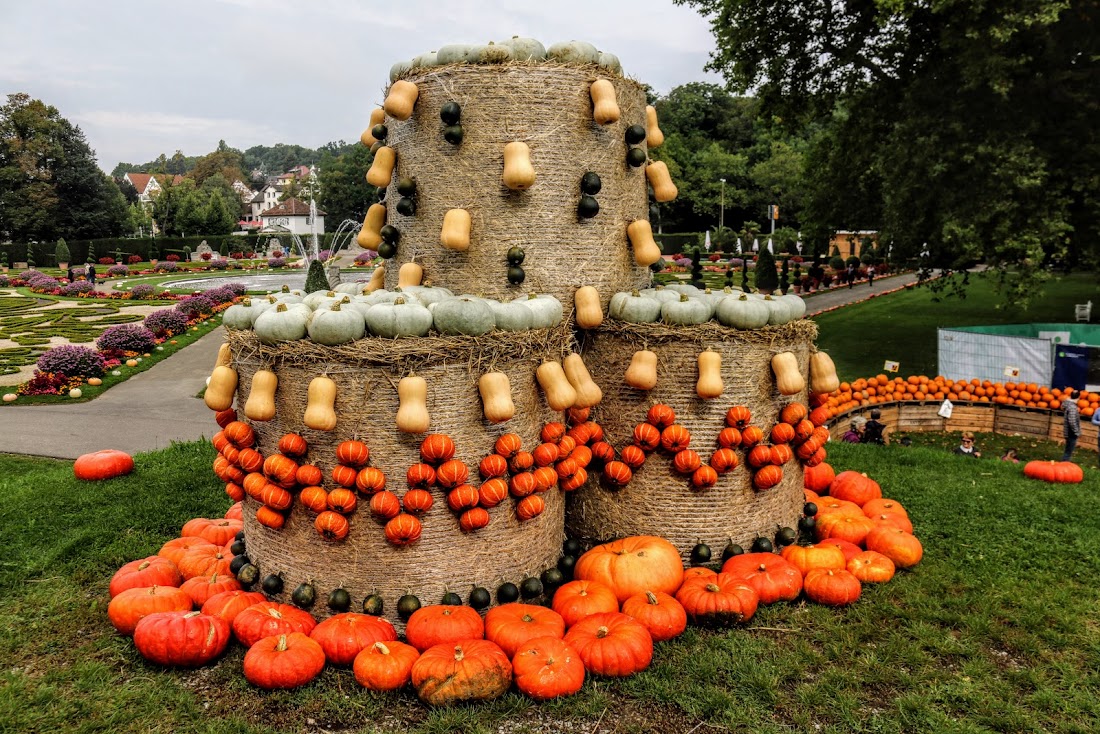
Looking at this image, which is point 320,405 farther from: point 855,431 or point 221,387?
point 855,431

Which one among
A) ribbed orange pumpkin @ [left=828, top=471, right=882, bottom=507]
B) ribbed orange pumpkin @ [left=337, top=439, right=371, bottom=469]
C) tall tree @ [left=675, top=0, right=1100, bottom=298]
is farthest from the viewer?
tall tree @ [left=675, top=0, right=1100, bottom=298]

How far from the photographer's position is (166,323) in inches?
901

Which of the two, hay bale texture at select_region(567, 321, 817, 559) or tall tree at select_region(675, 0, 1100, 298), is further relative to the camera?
tall tree at select_region(675, 0, 1100, 298)

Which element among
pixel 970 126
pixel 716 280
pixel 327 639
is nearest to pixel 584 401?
pixel 327 639

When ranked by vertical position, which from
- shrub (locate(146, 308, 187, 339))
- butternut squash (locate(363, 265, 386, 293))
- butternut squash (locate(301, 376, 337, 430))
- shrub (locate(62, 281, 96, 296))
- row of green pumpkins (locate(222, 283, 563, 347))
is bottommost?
shrub (locate(146, 308, 187, 339))

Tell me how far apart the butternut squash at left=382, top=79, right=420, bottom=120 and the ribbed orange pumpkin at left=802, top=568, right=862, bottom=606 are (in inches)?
221

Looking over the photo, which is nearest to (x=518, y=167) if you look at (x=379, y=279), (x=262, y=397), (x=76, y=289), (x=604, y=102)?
(x=604, y=102)

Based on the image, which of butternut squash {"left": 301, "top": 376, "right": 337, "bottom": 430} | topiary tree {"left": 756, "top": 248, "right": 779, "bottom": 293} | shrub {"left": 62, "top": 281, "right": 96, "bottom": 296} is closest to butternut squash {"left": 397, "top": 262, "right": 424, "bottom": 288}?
butternut squash {"left": 301, "top": 376, "right": 337, "bottom": 430}

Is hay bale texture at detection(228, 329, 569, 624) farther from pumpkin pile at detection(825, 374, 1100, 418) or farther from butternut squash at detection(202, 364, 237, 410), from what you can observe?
pumpkin pile at detection(825, 374, 1100, 418)

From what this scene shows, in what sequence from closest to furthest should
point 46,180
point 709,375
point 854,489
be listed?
point 709,375, point 854,489, point 46,180

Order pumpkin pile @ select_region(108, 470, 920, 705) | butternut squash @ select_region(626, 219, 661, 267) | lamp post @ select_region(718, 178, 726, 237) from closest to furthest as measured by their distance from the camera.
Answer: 1. pumpkin pile @ select_region(108, 470, 920, 705)
2. butternut squash @ select_region(626, 219, 661, 267)
3. lamp post @ select_region(718, 178, 726, 237)

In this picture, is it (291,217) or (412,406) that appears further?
(291,217)

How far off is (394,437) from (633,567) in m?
2.47

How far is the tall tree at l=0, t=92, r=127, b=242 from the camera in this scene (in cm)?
5578
